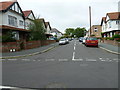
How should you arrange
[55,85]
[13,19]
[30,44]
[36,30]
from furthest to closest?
[13,19] < [36,30] < [30,44] < [55,85]

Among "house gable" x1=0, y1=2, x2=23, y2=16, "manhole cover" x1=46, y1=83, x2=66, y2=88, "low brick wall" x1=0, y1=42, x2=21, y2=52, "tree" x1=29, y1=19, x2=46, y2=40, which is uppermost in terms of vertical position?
"house gable" x1=0, y1=2, x2=23, y2=16

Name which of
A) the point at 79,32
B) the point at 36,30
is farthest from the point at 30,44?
the point at 79,32

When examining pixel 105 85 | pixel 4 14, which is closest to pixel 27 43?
pixel 4 14

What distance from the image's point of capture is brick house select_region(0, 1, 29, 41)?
2106cm

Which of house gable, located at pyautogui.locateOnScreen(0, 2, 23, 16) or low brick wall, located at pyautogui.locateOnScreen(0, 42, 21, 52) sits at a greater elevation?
house gable, located at pyautogui.locateOnScreen(0, 2, 23, 16)

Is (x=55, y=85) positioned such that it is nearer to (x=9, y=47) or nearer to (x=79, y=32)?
(x=9, y=47)

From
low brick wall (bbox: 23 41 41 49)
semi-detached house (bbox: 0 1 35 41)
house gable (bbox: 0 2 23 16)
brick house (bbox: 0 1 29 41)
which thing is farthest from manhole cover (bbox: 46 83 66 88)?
house gable (bbox: 0 2 23 16)

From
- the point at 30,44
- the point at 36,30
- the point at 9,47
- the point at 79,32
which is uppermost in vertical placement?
the point at 79,32

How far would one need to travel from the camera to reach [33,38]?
2406 centimetres

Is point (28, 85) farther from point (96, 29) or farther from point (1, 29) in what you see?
point (96, 29)

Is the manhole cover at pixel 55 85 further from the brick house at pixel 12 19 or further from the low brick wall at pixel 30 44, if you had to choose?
the brick house at pixel 12 19

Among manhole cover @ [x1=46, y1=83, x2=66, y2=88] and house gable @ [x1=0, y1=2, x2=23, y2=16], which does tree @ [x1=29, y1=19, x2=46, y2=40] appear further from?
manhole cover @ [x1=46, y1=83, x2=66, y2=88]

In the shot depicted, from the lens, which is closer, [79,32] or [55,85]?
[55,85]

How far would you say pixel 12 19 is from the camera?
2397 centimetres
